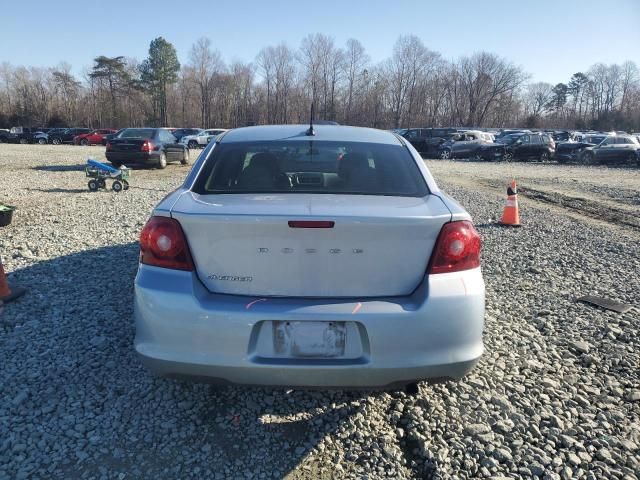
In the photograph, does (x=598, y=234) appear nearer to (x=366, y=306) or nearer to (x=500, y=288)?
(x=500, y=288)

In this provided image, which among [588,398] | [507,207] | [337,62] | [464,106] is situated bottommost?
[588,398]

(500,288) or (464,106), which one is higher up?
(464,106)

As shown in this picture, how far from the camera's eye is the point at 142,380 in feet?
9.45

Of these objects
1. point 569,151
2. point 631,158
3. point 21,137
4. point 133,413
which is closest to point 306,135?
point 133,413

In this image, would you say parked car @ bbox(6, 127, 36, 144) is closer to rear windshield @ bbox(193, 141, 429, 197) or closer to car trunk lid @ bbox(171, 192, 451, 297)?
rear windshield @ bbox(193, 141, 429, 197)

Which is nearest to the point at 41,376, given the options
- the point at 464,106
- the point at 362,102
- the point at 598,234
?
the point at 598,234

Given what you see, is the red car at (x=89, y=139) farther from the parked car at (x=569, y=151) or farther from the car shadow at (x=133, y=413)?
the car shadow at (x=133, y=413)

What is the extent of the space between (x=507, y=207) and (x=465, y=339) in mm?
6764

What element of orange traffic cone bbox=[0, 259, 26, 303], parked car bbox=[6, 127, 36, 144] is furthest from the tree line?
orange traffic cone bbox=[0, 259, 26, 303]

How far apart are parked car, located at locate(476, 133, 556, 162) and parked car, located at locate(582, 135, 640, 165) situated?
2316 mm

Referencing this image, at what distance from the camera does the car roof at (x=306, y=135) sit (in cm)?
320

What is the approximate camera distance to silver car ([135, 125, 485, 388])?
2070mm

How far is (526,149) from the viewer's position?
2700cm

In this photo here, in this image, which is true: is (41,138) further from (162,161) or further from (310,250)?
(310,250)
